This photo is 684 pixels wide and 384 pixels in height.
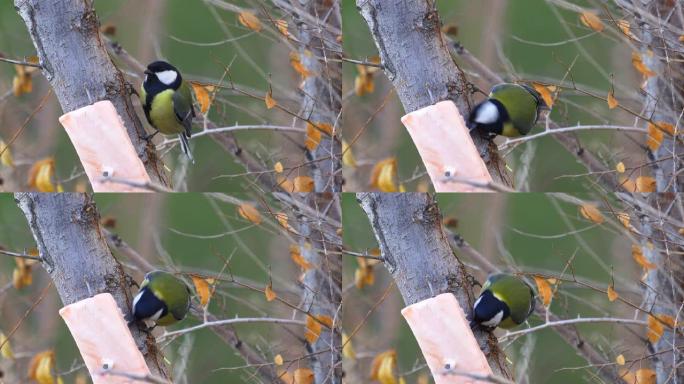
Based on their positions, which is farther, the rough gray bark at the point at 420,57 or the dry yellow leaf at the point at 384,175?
the dry yellow leaf at the point at 384,175

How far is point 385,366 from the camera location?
2975 mm

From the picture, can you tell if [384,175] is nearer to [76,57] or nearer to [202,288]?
[202,288]

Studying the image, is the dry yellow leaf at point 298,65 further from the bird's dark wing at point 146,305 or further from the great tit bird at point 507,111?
the bird's dark wing at point 146,305

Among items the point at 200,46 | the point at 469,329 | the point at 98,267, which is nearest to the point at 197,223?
the point at 98,267

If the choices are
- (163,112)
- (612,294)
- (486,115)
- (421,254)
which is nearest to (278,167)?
(163,112)

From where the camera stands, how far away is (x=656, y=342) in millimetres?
2977

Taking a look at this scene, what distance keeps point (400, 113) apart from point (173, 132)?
666mm

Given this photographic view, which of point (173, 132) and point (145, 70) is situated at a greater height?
point (145, 70)

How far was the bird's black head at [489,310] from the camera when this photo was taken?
2.80 m

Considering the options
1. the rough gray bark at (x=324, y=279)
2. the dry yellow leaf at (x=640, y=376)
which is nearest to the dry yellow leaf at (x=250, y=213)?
the rough gray bark at (x=324, y=279)

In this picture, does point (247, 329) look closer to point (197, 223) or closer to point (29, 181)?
point (197, 223)

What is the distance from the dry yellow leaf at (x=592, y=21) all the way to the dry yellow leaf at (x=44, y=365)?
187 cm

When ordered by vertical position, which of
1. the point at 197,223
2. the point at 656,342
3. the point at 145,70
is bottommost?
the point at 656,342

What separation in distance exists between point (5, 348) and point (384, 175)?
48.6 inches
